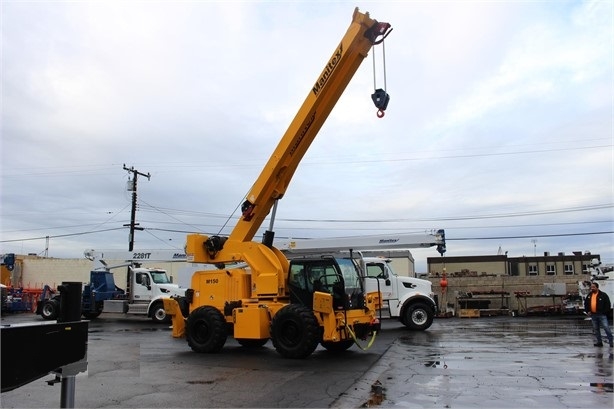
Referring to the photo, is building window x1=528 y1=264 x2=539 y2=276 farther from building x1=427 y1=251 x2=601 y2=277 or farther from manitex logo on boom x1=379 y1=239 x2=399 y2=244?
manitex logo on boom x1=379 y1=239 x2=399 y2=244

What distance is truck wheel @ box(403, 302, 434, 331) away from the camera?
18.9m

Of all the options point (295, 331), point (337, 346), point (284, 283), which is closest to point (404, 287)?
point (337, 346)

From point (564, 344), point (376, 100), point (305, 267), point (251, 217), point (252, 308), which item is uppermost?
point (376, 100)

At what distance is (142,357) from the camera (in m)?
12.4

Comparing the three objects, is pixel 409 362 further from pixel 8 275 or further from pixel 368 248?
pixel 8 275

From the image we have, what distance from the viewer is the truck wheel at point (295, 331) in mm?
11266

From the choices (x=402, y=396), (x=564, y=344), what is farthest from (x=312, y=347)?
(x=564, y=344)

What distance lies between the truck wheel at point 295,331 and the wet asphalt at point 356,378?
31 cm

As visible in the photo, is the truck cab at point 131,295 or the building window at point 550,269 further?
the building window at point 550,269

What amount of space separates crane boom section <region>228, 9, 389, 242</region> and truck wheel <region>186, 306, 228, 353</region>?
2.06 m

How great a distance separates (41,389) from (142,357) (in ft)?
13.6

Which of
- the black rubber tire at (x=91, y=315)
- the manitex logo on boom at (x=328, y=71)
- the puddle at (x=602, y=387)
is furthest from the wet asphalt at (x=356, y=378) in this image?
the black rubber tire at (x=91, y=315)

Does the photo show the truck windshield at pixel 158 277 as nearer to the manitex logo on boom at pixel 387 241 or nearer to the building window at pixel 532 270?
the manitex logo on boom at pixel 387 241

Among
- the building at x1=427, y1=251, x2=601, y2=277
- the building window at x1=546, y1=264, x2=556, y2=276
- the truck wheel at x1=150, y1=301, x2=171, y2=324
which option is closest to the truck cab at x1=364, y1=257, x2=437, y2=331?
the truck wheel at x1=150, y1=301, x2=171, y2=324
